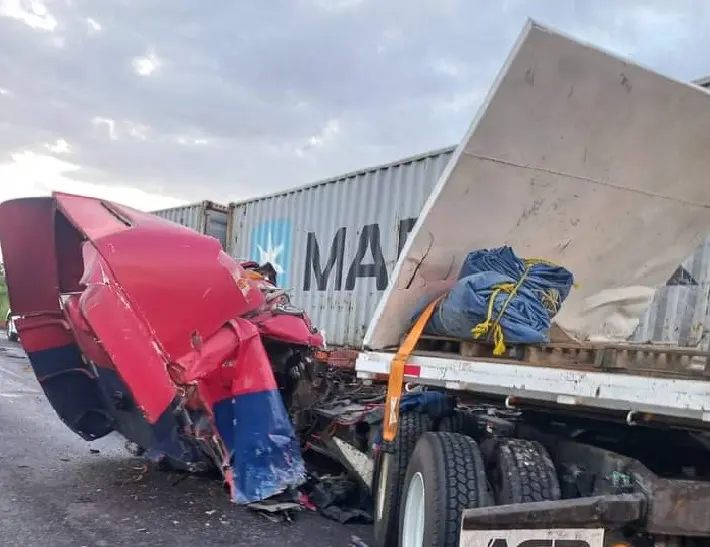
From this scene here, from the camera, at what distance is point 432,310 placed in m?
3.59

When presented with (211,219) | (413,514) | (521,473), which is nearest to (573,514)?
(521,473)

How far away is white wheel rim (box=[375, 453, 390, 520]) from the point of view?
157 inches

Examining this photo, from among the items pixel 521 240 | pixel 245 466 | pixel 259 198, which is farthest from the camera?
pixel 259 198

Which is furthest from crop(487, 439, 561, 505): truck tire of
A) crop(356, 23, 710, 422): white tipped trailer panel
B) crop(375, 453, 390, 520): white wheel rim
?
crop(375, 453, 390, 520): white wheel rim

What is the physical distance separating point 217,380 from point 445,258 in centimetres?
173

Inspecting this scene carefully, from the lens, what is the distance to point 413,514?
3.46 meters

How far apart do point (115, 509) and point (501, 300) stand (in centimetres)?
306

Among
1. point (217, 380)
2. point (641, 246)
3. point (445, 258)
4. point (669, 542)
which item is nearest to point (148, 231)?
point (217, 380)

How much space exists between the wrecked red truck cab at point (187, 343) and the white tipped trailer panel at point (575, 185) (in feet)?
3.92

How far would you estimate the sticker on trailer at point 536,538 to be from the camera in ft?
7.39

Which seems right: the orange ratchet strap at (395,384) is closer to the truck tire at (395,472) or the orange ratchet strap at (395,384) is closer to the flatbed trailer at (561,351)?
the flatbed trailer at (561,351)

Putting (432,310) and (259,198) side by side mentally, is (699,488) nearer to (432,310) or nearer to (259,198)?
(432,310)

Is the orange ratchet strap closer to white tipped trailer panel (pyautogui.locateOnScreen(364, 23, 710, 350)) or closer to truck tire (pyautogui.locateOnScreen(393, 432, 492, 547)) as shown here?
truck tire (pyautogui.locateOnScreen(393, 432, 492, 547))

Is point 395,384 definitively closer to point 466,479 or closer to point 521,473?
point 466,479
